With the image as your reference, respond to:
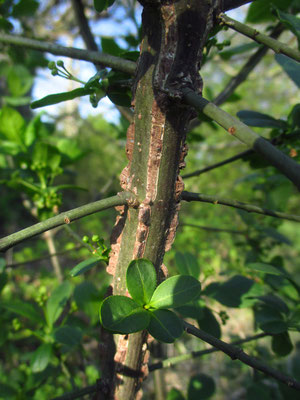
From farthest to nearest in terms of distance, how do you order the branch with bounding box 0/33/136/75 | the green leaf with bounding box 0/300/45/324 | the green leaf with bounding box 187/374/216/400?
the green leaf with bounding box 187/374/216/400, the green leaf with bounding box 0/300/45/324, the branch with bounding box 0/33/136/75

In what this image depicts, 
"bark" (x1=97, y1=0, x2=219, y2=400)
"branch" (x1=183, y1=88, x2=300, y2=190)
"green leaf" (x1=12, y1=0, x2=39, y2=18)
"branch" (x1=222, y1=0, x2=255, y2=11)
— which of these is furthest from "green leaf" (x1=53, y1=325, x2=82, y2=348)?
"green leaf" (x1=12, y1=0, x2=39, y2=18)

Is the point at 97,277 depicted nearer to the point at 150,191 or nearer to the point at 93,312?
the point at 93,312

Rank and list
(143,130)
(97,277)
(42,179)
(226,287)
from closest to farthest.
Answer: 1. (143,130)
2. (226,287)
3. (42,179)
4. (97,277)

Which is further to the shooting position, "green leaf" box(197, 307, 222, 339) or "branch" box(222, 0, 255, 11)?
"green leaf" box(197, 307, 222, 339)

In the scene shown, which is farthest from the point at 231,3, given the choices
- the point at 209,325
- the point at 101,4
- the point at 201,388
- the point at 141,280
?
the point at 201,388

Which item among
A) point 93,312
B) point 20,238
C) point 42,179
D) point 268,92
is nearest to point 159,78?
point 20,238

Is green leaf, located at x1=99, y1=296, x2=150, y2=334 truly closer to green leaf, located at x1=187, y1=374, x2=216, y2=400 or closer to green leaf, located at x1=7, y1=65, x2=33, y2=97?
green leaf, located at x1=187, y1=374, x2=216, y2=400
